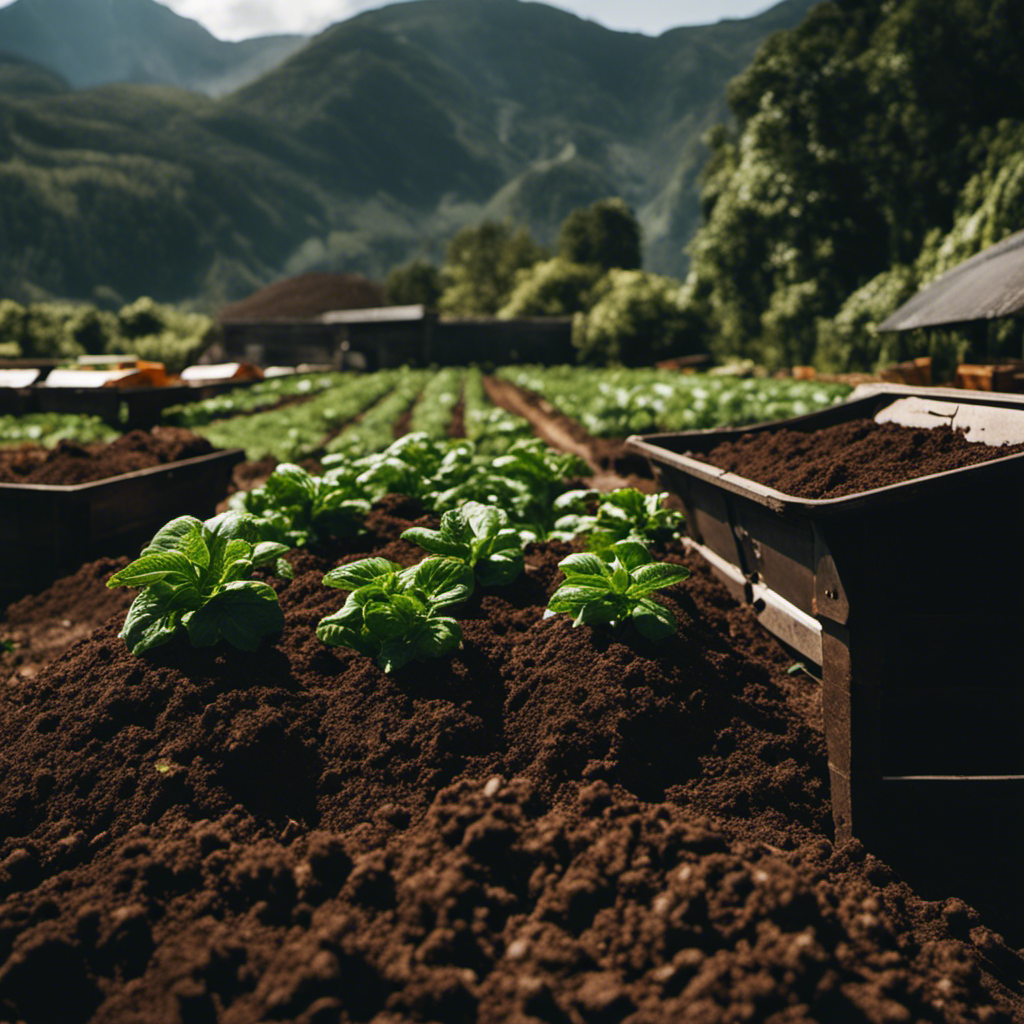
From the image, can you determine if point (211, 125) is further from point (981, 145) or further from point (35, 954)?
point (35, 954)

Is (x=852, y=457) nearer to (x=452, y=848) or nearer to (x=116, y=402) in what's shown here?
(x=452, y=848)

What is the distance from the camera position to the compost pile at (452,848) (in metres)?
1.64

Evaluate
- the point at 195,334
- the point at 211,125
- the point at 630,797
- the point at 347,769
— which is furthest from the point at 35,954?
the point at 211,125

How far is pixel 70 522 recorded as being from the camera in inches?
202

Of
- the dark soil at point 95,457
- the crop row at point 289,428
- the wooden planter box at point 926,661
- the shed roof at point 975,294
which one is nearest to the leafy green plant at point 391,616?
the wooden planter box at point 926,661

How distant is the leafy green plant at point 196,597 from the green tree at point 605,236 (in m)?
64.5

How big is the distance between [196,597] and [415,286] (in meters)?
82.7

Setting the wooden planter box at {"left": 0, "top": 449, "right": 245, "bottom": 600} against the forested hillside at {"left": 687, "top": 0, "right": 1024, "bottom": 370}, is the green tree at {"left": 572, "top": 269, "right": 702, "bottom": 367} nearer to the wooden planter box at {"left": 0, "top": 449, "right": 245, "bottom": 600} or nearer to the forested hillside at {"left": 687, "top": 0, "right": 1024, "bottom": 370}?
the forested hillside at {"left": 687, "top": 0, "right": 1024, "bottom": 370}

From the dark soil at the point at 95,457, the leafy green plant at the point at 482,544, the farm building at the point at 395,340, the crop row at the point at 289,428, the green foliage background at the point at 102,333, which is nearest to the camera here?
the leafy green plant at the point at 482,544

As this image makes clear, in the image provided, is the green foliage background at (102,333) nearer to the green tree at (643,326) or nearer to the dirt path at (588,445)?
the green tree at (643,326)

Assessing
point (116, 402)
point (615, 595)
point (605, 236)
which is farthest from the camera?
point (605, 236)

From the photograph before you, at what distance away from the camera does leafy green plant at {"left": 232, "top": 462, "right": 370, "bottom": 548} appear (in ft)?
13.6

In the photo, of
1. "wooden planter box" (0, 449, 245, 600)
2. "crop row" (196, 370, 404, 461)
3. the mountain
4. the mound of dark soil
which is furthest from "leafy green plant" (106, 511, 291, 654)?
the mountain

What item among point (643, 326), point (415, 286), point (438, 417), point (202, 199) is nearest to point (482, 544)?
point (438, 417)
